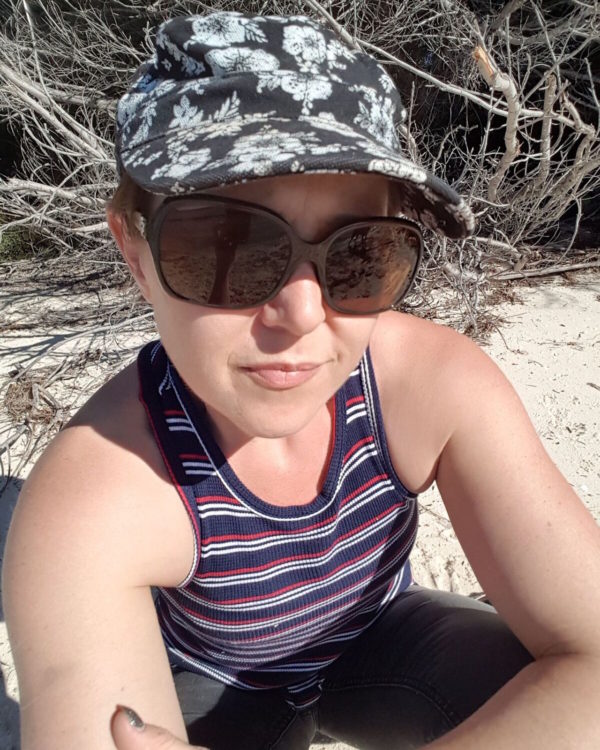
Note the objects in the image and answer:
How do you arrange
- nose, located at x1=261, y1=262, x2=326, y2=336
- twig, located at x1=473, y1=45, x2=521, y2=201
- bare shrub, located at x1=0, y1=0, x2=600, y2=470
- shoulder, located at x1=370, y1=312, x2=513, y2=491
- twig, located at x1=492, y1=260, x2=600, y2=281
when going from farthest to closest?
twig, located at x1=492, y1=260, x2=600, y2=281 → bare shrub, located at x1=0, y1=0, x2=600, y2=470 → twig, located at x1=473, y1=45, x2=521, y2=201 → shoulder, located at x1=370, y1=312, x2=513, y2=491 → nose, located at x1=261, y1=262, x2=326, y2=336

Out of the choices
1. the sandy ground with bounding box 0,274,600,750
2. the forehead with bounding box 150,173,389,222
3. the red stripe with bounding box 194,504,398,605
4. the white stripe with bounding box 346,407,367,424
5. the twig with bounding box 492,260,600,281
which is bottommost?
the sandy ground with bounding box 0,274,600,750

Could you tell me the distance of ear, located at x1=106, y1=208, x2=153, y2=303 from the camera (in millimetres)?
771

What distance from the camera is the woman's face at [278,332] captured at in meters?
0.69

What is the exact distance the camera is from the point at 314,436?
39.6 inches

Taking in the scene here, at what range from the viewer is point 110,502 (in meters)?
0.79

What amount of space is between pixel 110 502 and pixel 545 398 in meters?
2.44

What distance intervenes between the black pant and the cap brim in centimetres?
85

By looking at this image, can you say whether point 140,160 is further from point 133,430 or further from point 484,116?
point 484,116

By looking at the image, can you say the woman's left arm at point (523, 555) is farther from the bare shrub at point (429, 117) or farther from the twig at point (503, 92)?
the bare shrub at point (429, 117)

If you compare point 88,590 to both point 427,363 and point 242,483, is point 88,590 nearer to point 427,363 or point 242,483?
point 242,483

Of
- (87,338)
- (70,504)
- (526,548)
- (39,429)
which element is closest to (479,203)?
(87,338)

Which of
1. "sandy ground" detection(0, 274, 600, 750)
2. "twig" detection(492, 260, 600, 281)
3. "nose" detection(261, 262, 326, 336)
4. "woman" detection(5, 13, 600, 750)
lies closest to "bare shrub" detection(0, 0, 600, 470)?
"twig" detection(492, 260, 600, 281)

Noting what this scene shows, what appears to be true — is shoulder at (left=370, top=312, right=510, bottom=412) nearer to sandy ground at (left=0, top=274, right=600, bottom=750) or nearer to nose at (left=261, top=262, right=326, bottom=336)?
nose at (left=261, top=262, right=326, bottom=336)

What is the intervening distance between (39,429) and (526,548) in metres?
2.41
